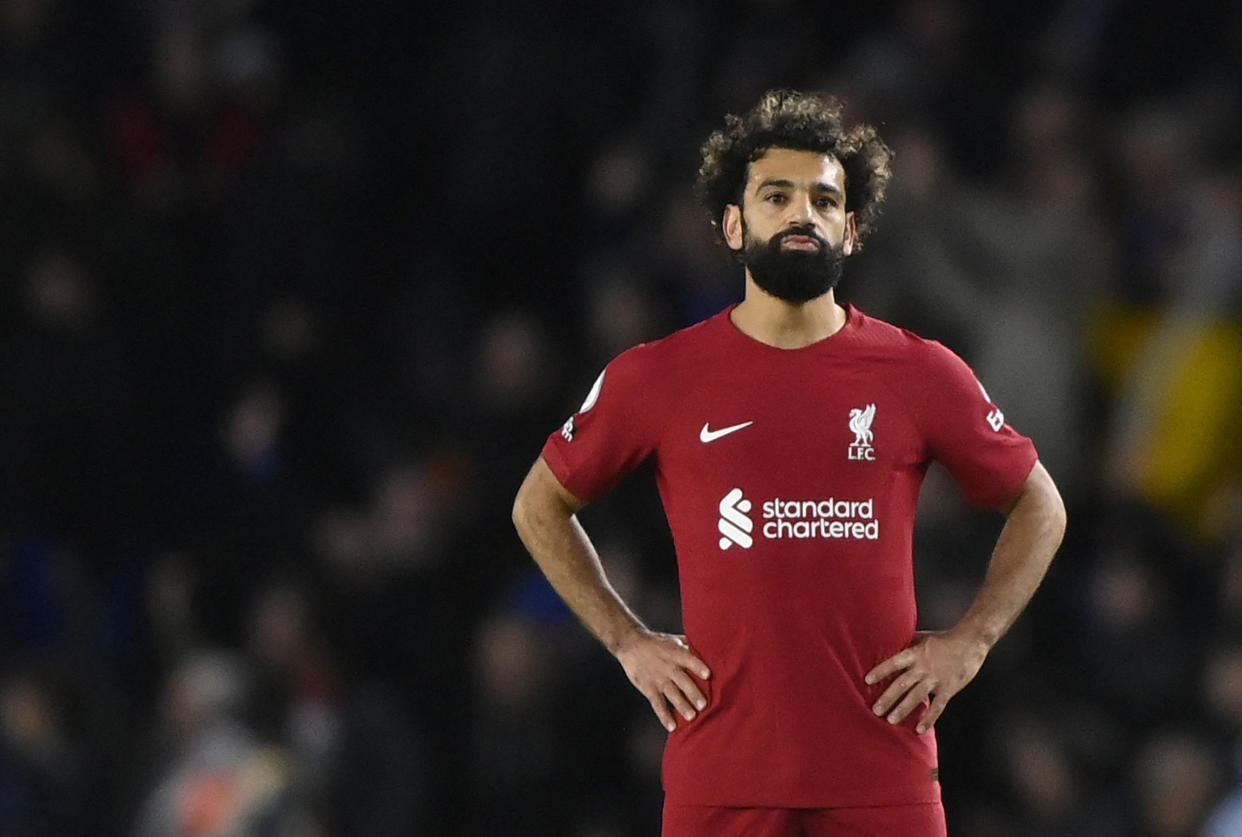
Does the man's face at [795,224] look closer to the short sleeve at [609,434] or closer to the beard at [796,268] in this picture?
the beard at [796,268]

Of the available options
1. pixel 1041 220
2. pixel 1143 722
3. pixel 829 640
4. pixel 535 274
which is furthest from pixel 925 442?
pixel 535 274

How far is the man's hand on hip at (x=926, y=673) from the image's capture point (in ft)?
14.5

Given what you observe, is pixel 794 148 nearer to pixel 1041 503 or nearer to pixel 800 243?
pixel 800 243

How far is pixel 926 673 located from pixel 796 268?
2.73 ft

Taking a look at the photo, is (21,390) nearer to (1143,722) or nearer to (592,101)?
(592,101)

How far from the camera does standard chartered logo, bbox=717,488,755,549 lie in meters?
4.43

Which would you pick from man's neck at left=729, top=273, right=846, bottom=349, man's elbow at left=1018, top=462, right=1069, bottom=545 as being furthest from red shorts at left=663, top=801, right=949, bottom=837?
man's neck at left=729, top=273, right=846, bottom=349

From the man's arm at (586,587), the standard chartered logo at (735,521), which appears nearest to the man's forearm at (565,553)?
the man's arm at (586,587)

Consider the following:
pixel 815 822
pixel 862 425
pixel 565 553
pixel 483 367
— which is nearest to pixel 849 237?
pixel 862 425

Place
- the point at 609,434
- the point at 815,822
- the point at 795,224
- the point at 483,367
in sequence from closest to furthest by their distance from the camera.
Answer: the point at 815,822 → the point at 795,224 → the point at 609,434 → the point at 483,367

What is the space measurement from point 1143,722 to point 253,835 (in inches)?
117

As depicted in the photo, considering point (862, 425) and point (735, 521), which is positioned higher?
point (862, 425)

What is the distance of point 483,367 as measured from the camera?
8547 millimetres

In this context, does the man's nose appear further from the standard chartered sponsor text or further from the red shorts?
the red shorts
